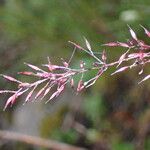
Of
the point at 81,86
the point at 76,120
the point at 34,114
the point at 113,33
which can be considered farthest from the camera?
the point at 34,114

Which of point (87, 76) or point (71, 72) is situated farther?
→ point (87, 76)

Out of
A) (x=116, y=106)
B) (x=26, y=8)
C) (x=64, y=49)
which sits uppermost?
(x=26, y=8)

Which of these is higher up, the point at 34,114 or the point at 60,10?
the point at 60,10

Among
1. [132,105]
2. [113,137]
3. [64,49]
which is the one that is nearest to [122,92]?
[132,105]

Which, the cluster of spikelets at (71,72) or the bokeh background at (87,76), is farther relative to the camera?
the bokeh background at (87,76)

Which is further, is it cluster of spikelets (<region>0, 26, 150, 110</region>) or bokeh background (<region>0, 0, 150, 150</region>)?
bokeh background (<region>0, 0, 150, 150</region>)

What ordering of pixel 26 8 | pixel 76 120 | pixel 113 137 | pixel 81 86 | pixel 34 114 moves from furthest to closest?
pixel 34 114 < pixel 76 120 < pixel 113 137 < pixel 26 8 < pixel 81 86

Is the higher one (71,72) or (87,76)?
(87,76)

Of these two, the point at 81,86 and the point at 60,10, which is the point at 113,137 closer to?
the point at 60,10
